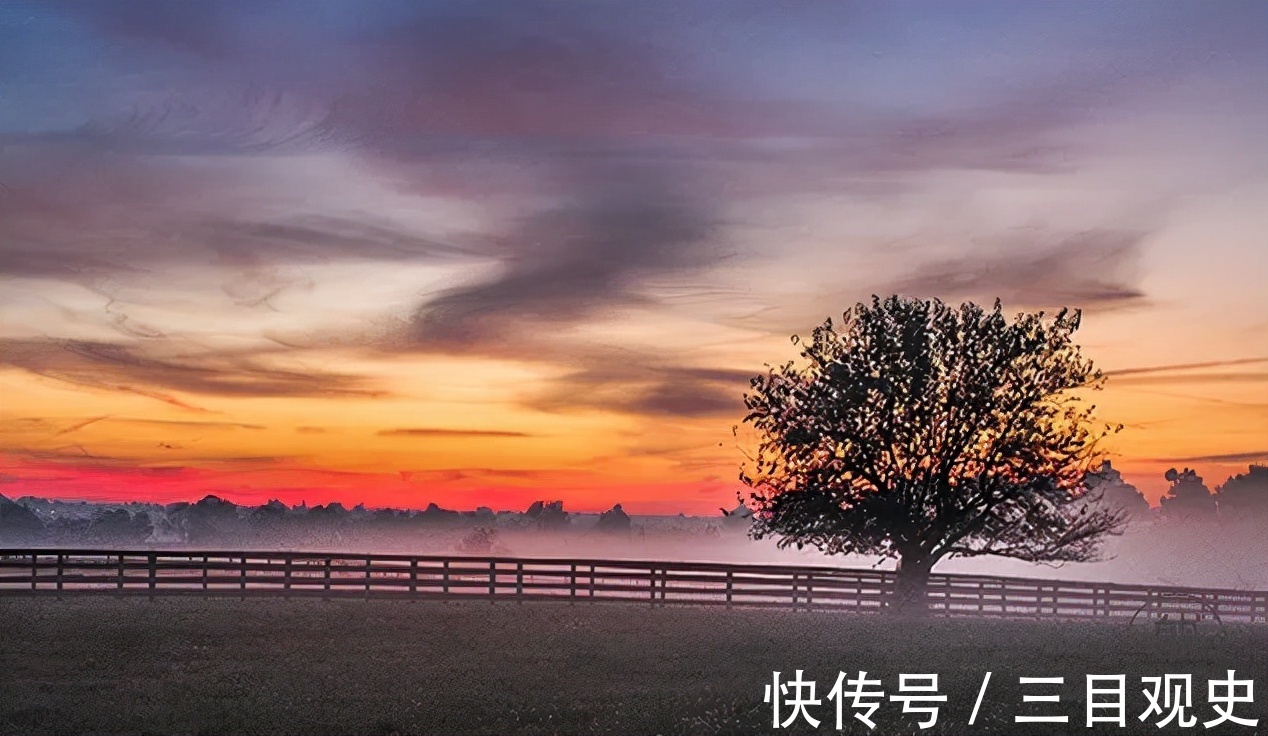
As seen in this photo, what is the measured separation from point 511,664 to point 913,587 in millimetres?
17137

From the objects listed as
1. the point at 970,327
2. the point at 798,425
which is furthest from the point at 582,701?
the point at 970,327

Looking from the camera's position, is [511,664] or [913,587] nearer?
[511,664]

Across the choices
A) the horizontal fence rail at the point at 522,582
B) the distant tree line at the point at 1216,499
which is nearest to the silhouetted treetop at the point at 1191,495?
the distant tree line at the point at 1216,499

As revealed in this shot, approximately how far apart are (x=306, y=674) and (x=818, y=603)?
2015 cm

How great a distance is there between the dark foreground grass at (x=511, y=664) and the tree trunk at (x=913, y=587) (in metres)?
1.62

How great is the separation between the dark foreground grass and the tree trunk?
5.32ft

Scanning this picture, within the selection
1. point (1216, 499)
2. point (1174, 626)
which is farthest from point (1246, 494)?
point (1174, 626)

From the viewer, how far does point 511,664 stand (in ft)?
94.9

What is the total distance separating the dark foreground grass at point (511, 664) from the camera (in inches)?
886

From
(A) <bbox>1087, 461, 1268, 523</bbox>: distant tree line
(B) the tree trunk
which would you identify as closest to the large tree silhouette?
(B) the tree trunk

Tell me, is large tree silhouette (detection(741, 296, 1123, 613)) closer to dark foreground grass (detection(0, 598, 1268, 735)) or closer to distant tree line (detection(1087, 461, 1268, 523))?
dark foreground grass (detection(0, 598, 1268, 735))

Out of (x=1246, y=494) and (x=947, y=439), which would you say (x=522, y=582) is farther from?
(x=1246, y=494)

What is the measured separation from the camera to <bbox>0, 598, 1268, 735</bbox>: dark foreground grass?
2252 centimetres

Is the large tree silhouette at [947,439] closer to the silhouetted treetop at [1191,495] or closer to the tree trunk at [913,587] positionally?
the tree trunk at [913,587]
